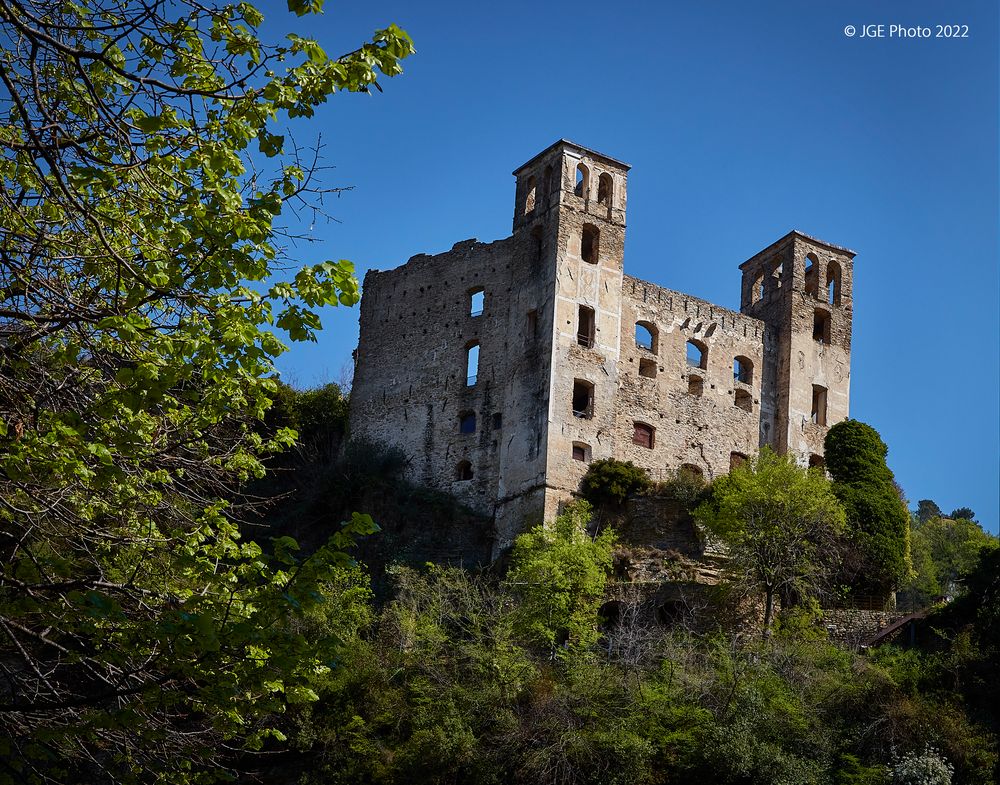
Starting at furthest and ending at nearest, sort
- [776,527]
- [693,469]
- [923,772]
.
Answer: [693,469] → [776,527] → [923,772]

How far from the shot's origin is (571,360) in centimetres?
3325

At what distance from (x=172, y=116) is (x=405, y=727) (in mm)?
16417

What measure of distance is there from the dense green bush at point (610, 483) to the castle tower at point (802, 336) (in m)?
6.45

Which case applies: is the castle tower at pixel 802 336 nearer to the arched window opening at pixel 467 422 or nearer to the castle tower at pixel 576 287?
the castle tower at pixel 576 287

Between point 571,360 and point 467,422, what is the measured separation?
12.3 feet

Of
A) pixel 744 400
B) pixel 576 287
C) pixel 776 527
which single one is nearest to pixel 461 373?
pixel 576 287

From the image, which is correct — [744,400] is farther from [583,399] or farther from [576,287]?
[576,287]

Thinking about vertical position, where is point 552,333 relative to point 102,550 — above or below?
above

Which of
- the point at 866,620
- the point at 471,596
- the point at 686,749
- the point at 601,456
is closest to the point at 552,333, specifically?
the point at 601,456

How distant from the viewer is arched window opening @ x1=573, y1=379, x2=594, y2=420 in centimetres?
3312

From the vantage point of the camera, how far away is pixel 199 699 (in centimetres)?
949

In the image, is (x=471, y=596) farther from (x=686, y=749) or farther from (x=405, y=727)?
(x=686, y=749)

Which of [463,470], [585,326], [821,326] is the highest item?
[821,326]

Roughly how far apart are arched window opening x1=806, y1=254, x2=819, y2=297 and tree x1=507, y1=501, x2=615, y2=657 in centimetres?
1448
